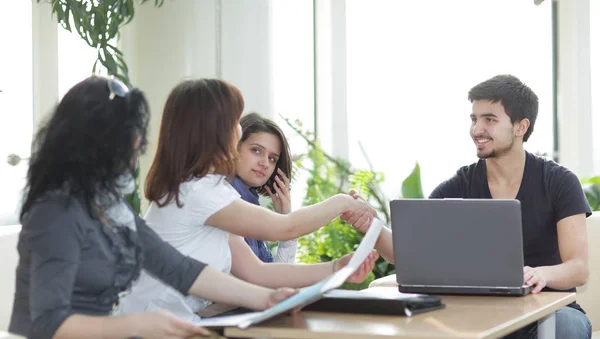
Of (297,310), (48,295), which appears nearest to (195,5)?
(297,310)

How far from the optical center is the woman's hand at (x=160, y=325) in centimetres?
159

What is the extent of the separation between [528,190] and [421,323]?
3.55 ft

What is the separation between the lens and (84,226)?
1652mm

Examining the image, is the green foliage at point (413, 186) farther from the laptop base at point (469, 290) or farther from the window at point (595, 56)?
the laptop base at point (469, 290)

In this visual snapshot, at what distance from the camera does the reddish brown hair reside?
2.10 m

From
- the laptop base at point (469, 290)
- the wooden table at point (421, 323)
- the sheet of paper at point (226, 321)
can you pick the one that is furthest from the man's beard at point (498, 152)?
the sheet of paper at point (226, 321)

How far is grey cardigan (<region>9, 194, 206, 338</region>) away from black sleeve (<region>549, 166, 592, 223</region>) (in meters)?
1.39

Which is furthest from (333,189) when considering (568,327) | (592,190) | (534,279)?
(534,279)

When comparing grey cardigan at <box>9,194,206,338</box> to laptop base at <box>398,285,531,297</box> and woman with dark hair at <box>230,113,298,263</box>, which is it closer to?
laptop base at <box>398,285,531,297</box>

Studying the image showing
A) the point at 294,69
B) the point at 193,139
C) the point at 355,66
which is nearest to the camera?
the point at 193,139

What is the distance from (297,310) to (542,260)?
3.56ft

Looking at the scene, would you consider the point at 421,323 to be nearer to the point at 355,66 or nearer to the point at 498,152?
the point at 498,152

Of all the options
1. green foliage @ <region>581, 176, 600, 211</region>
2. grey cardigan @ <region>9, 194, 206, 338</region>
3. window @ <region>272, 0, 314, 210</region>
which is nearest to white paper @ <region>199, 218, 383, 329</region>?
grey cardigan @ <region>9, 194, 206, 338</region>

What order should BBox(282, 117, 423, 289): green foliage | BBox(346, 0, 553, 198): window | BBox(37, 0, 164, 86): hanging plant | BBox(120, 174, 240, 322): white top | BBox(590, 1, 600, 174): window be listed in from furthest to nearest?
BBox(590, 1, 600, 174): window → BBox(346, 0, 553, 198): window → BBox(282, 117, 423, 289): green foliage → BBox(37, 0, 164, 86): hanging plant → BBox(120, 174, 240, 322): white top
